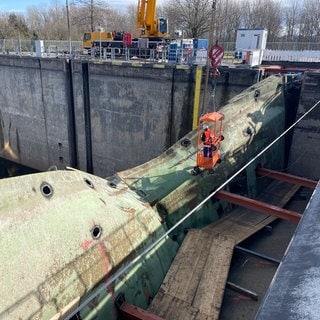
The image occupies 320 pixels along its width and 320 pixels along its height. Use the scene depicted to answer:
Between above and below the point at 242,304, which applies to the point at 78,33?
above

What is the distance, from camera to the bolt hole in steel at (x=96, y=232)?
585cm

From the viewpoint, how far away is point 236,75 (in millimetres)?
14234

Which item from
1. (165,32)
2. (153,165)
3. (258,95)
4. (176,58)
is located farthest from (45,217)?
(165,32)

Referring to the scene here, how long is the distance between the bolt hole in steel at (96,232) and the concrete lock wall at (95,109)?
34.1ft

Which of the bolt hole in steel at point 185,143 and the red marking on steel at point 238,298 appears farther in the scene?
the bolt hole in steel at point 185,143

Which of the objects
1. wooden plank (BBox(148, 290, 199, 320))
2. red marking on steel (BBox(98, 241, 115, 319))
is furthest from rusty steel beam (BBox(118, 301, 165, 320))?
wooden plank (BBox(148, 290, 199, 320))

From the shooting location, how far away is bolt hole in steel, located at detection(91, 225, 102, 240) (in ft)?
19.2

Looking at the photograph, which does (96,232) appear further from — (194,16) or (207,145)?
(194,16)

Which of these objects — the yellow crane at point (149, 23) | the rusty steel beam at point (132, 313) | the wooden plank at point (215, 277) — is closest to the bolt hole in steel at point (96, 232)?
the rusty steel beam at point (132, 313)

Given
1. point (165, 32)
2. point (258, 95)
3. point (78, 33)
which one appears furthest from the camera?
point (78, 33)

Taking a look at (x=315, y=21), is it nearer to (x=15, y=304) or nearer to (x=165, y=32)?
(x=165, y=32)

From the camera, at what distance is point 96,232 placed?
592 centimetres

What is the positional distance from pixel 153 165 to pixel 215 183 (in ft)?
6.73

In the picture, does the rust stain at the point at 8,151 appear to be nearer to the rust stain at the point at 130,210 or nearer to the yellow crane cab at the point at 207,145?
the yellow crane cab at the point at 207,145
